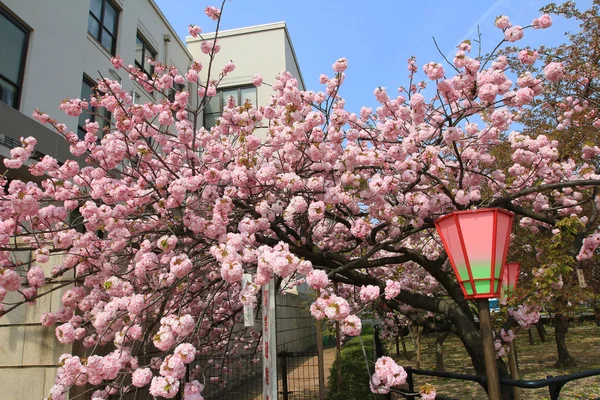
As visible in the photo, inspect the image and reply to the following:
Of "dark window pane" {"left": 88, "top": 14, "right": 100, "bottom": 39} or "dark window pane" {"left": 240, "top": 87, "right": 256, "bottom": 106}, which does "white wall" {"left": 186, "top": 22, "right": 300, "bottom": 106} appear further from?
"dark window pane" {"left": 88, "top": 14, "right": 100, "bottom": 39}

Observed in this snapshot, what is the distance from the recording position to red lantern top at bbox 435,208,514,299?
8.16ft

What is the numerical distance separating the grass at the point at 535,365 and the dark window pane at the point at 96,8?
12515 millimetres

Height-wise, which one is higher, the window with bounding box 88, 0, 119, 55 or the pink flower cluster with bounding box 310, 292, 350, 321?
the window with bounding box 88, 0, 119, 55

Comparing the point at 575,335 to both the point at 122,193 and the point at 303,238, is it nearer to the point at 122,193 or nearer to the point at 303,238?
the point at 303,238

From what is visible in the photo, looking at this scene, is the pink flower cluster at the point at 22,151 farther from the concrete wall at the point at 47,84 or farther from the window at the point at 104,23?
the window at the point at 104,23

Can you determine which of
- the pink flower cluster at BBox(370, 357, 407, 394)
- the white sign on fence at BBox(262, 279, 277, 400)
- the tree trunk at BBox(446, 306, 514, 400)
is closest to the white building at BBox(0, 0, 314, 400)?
the white sign on fence at BBox(262, 279, 277, 400)

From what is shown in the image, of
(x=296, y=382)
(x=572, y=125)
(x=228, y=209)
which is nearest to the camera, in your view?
(x=228, y=209)

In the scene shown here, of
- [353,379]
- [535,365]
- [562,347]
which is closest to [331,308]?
[353,379]

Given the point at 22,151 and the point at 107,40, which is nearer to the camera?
the point at 22,151

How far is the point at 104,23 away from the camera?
1153 centimetres

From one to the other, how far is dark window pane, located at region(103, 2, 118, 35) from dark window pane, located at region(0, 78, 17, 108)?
14.6 feet

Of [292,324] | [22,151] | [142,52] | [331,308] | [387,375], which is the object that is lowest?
[292,324]

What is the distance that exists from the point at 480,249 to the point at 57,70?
968 centimetres

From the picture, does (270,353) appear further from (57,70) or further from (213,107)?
(213,107)
